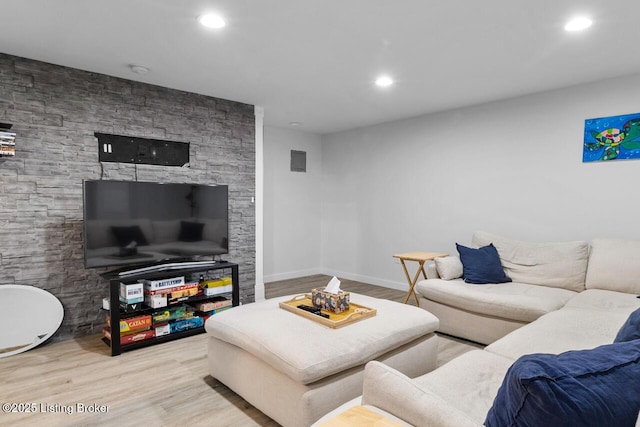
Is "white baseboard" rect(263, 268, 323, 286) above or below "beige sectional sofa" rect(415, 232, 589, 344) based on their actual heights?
below

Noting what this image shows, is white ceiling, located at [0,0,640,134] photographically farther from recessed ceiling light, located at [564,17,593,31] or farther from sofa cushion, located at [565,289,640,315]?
sofa cushion, located at [565,289,640,315]

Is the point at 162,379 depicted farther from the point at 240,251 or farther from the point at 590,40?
the point at 590,40

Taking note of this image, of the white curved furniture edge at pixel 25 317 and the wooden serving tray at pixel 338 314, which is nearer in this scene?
the wooden serving tray at pixel 338 314

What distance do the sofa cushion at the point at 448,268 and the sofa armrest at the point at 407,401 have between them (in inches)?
104

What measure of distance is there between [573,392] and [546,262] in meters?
3.19

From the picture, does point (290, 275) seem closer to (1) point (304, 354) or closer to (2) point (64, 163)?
(2) point (64, 163)

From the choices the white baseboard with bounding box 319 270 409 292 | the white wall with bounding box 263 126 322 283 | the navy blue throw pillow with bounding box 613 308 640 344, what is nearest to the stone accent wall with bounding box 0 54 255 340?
the white wall with bounding box 263 126 322 283

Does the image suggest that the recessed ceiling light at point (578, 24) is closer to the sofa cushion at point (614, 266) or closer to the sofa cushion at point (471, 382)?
the sofa cushion at point (614, 266)

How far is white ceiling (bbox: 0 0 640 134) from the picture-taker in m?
2.29

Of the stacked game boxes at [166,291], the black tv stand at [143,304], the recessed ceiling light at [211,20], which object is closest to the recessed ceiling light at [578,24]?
the recessed ceiling light at [211,20]

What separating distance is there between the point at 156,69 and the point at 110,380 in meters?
2.57

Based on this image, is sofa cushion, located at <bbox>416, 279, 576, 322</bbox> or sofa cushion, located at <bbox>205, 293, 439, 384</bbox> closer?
sofa cushion, located at <bbox>205, 293, 439, 384</bbox>

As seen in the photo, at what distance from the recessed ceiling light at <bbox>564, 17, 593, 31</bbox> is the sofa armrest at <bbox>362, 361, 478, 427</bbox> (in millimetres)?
2548

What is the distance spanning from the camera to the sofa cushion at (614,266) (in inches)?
122
